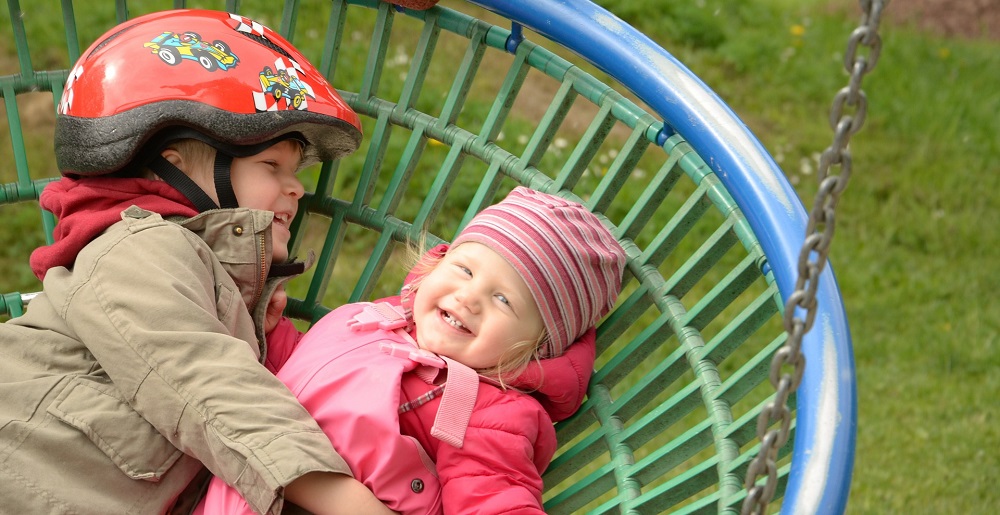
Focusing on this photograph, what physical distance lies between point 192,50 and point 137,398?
2.15ft

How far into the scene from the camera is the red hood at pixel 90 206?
182 cm

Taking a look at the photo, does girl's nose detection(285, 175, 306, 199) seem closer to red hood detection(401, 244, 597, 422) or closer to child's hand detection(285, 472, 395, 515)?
red hood detection(401, 244, 597, 422)

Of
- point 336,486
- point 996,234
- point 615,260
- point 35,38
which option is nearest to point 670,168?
point 615,260

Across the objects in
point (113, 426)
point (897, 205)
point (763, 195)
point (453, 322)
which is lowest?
point (897, 205)

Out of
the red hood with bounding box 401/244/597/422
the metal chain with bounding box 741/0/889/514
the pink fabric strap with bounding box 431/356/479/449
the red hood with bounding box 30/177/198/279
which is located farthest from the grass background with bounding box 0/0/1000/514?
the metal chain with bounding box 741/0/889/514

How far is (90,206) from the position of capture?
190 cm

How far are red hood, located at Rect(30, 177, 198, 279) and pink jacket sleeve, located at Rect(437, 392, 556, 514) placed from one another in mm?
620

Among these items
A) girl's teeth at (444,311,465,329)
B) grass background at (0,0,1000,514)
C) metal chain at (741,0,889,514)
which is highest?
metal chain at (741,0,889,514)

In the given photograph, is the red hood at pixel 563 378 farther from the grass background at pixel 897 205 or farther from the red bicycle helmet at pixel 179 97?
the grass background at pixel 897 205

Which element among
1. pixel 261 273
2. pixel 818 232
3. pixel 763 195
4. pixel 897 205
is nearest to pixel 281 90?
pixel 261 273

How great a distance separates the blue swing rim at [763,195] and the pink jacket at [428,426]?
1.35 ft

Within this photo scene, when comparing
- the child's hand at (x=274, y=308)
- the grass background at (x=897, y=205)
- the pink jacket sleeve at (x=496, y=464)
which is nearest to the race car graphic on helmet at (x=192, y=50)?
the child's hand at (x=274, y=308)

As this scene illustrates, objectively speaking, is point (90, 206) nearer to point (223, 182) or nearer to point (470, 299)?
point (223, 182)

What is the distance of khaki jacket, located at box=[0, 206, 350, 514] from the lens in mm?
1613
